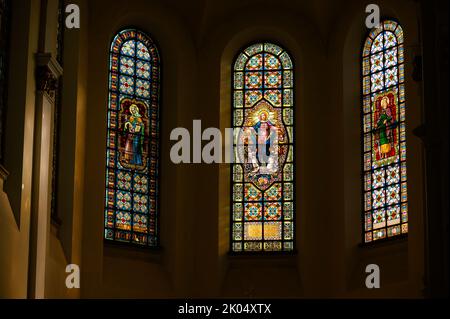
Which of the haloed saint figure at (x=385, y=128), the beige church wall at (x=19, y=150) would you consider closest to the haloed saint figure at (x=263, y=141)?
the haloed saint figure at (x=385, y=128)

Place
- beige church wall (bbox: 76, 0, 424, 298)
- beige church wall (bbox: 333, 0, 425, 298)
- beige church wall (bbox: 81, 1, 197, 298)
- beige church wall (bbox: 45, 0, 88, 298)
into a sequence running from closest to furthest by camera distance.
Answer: beige church wall (bbox: 45, 0, 88, 298), beige church wall (bbox: 333, 0, 425, 298), beige church wall (bbox: 81, 1, 197, 298), beige church wall (bbox: 76, 0, 424, 298)

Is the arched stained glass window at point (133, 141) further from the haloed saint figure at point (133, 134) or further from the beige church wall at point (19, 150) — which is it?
the beige church wall at point (19, 150)

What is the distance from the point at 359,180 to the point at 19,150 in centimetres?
692

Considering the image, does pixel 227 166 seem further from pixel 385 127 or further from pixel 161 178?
pixel 385 127

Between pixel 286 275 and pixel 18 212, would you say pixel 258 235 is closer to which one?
pixel 286 275

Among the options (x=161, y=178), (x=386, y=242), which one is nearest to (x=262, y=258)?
(x=161, y=178)

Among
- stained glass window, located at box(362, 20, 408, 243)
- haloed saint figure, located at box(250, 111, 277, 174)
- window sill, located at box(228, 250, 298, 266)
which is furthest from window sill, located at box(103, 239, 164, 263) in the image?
stained glass window, located at box(362, 20, 408, 243)

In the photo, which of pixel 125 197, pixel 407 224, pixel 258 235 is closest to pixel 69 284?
pixel 125 197

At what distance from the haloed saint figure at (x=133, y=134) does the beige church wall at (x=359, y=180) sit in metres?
3.57

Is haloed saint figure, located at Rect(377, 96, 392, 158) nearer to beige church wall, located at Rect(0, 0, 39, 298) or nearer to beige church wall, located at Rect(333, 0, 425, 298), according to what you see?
beige church wall, located at Rect(333, 0, 425, 298)

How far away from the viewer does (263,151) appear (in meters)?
23.5

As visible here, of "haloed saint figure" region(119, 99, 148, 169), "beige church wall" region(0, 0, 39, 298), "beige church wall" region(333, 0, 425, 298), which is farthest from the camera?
"haloed saint figure" region(119, 99, 148, 169)

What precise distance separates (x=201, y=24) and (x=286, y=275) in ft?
16.0

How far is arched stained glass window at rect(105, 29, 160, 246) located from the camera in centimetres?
2245
